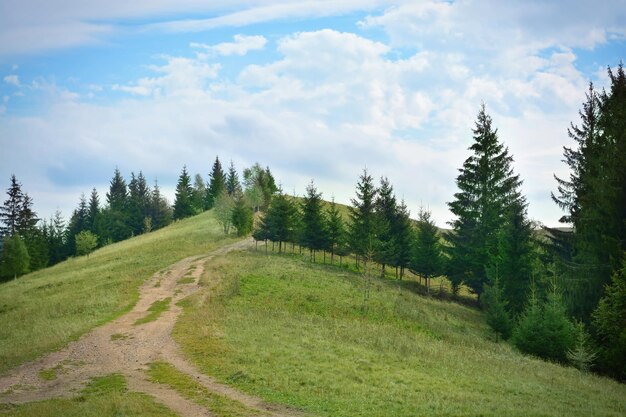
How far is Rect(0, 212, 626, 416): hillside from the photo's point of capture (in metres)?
16.6

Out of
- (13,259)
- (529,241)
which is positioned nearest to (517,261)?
(529,241)

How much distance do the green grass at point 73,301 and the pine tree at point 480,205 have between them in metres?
35.7

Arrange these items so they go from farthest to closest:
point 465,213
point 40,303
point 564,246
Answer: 1. point 465,213
2. point 40,303
3. point 564,246

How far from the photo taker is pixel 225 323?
29.9m

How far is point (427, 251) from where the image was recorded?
56.0 metres

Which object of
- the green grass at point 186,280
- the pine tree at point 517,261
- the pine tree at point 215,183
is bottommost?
the green grass at point 186,280

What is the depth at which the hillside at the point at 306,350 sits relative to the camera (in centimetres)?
1658

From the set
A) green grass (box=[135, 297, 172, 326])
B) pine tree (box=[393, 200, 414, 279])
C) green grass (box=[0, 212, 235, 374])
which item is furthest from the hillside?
pine tree (box=[393, 200, 414, 279])

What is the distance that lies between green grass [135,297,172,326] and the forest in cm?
1896

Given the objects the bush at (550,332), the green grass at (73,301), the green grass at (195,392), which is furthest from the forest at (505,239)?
the green grass at (195,392)

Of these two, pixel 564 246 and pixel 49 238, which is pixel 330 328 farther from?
pixel 49 238

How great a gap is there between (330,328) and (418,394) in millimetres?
13344

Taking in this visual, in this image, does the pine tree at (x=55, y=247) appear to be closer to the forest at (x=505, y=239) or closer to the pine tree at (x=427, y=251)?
the forest at (x=505, y=239)

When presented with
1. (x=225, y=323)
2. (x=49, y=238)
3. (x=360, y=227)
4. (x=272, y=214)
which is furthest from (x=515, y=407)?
(x=49, y=238)
